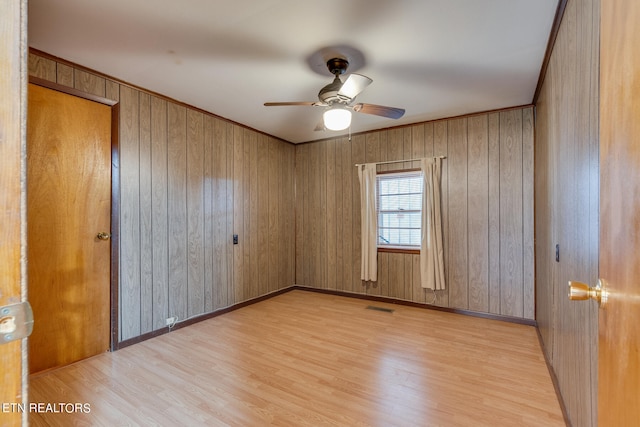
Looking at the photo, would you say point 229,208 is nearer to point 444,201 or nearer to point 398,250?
point 398,250

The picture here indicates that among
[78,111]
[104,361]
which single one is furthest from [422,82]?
[104,361]

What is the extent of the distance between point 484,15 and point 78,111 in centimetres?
318

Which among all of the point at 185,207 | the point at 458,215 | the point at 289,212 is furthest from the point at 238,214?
the point at 458,215

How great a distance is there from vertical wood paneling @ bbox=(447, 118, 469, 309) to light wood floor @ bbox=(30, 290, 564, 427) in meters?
0.45

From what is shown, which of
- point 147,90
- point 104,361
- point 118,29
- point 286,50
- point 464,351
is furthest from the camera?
point 147,90

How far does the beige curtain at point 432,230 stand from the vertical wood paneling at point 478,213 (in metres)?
0.35

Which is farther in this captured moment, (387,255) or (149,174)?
(387,255)

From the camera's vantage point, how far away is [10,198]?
500mm

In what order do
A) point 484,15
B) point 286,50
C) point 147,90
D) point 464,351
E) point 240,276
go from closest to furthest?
point 484,15, point 286,50, point 464,351, point 147,90, point 240,276

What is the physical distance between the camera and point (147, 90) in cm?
298

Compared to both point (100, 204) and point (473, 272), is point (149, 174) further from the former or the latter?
point (473, 272)

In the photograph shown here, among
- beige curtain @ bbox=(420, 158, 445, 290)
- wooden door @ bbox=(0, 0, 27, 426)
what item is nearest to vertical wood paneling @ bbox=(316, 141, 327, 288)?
beige curtain @ bbox=(420, 158, 445, 290)

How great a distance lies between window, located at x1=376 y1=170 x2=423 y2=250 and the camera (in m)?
4.05

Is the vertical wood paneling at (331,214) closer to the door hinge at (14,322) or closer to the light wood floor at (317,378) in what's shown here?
the light wood floor at (317,378)
